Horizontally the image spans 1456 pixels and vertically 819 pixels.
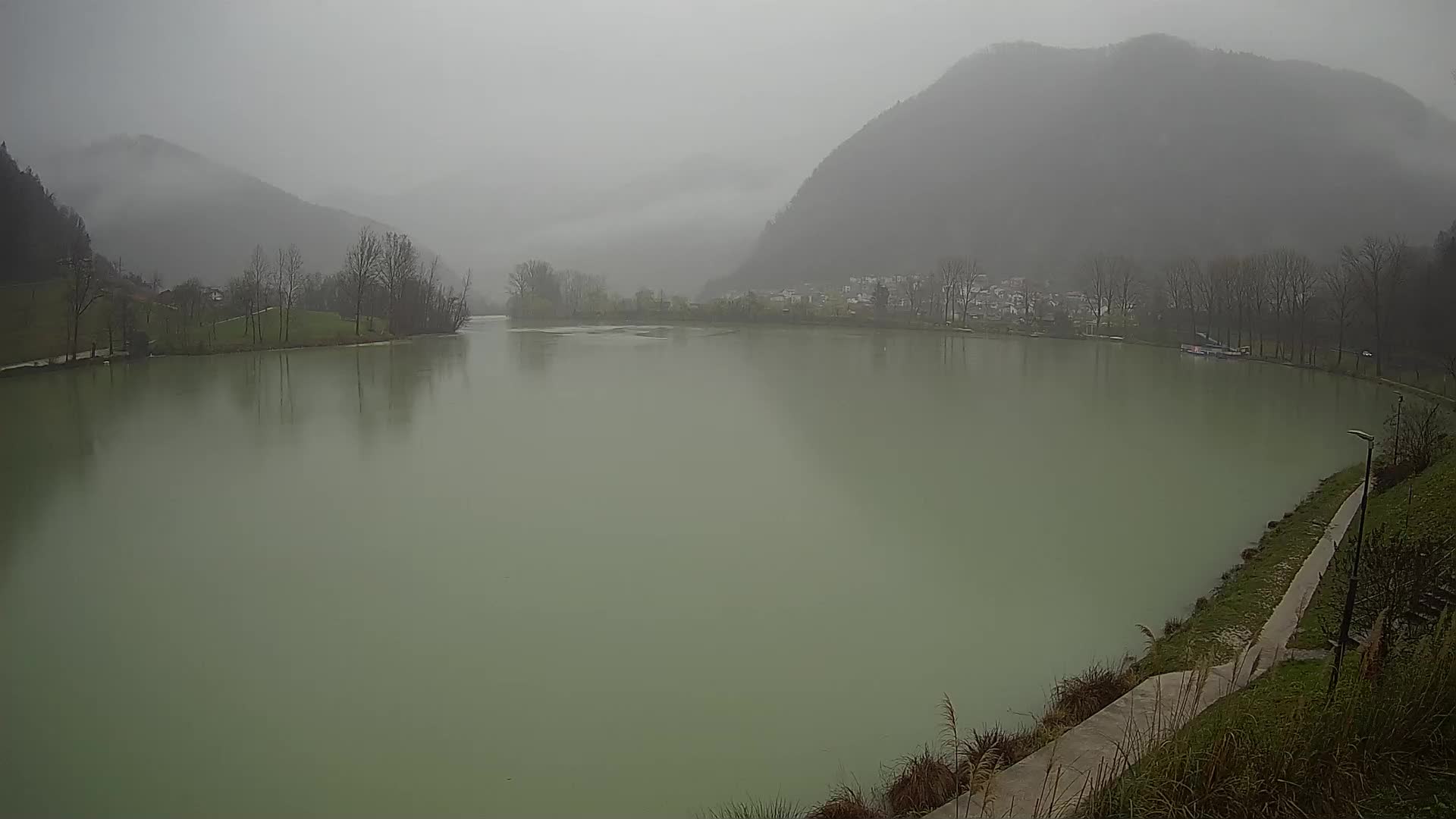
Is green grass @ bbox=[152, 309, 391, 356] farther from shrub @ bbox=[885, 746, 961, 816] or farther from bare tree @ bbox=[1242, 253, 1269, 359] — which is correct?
bare tree @ bbox=[1242, 253, 1269, 359]

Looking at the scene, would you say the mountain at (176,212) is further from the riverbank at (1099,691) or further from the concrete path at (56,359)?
the riverbank at (1099,691)

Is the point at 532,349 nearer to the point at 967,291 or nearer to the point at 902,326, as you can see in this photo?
the point at 902,326

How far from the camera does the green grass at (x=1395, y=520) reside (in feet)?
14.1

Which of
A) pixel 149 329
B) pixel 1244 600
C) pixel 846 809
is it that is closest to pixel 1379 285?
pixel 1244 600

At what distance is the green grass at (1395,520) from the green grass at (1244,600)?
1.03ft

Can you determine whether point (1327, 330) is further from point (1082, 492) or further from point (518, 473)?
point (518, 473)

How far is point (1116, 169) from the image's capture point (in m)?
90.9

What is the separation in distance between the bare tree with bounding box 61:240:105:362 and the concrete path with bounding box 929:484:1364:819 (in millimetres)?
26342

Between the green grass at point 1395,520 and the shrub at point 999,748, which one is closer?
the shrub at point 999,748

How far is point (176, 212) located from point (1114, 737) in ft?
204

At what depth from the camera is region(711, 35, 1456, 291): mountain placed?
222 feet

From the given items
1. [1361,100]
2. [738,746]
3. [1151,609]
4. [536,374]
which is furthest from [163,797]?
[1361,100]

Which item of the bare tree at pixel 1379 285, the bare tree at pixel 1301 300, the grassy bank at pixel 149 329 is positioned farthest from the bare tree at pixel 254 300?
the bare tree at pixel 1301 300

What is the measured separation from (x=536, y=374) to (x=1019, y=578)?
17.9 metres
